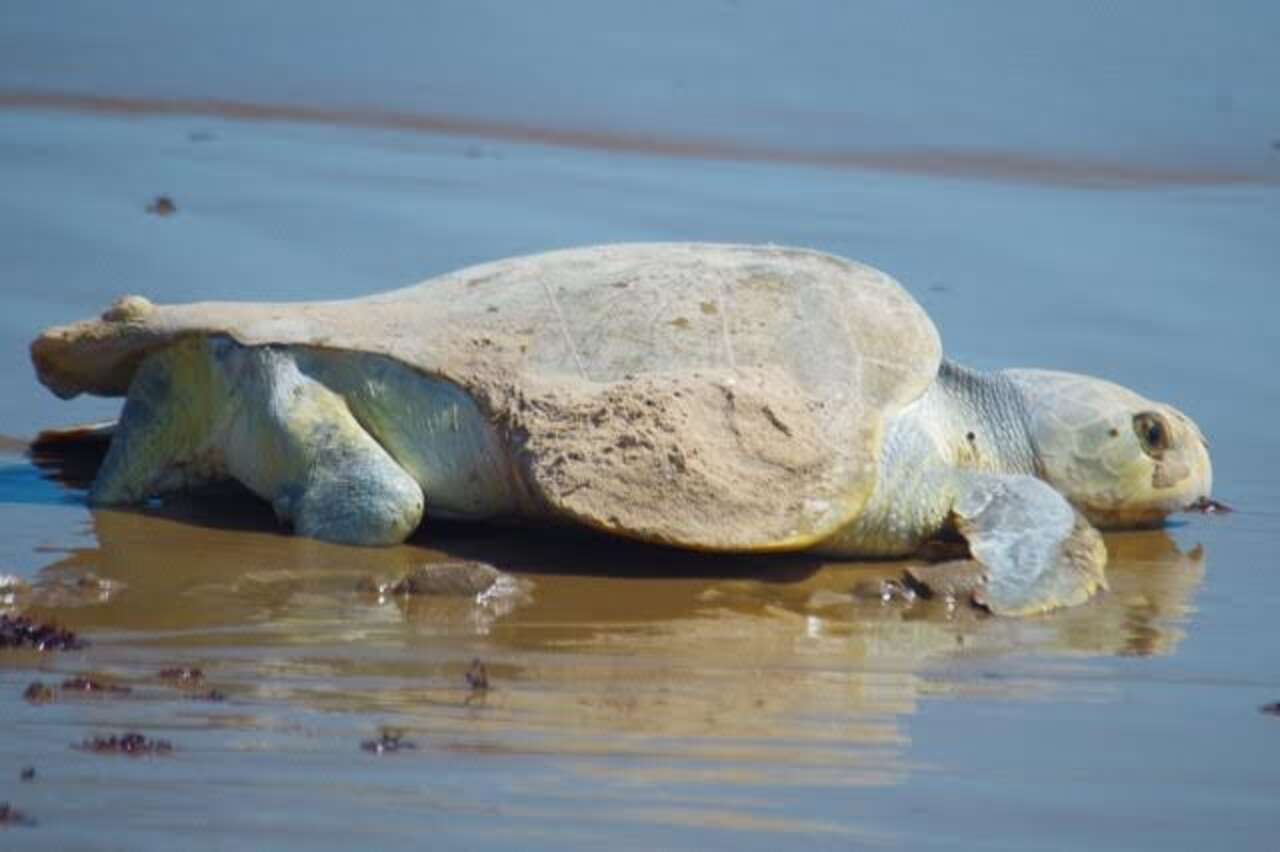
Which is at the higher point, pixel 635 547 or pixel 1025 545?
pixel 1025 545

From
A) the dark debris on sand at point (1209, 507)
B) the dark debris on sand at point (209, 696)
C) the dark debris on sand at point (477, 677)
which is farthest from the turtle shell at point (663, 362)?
the dark debris on sand at point (209, 696)

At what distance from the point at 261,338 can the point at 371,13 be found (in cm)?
1309

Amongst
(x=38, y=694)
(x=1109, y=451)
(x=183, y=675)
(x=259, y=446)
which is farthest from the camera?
(x=1109, y=451)

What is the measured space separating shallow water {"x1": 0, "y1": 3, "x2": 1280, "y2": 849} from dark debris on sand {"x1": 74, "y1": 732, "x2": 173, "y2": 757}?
44 mm

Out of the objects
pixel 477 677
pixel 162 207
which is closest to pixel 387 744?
pixel 477 677

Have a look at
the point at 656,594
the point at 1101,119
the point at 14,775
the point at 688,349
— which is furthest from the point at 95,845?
the point at 1101,119

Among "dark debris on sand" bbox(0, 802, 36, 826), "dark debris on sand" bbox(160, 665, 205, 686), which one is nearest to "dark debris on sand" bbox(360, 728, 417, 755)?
"dark debris on sand" bbox(160, 665, 205, 686)

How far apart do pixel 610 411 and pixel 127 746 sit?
2.36 m

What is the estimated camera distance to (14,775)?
426 centimetres

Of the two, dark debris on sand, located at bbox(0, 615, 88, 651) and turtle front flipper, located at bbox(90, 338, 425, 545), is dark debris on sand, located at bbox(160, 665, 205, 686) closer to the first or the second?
dark debris on sand, located at bbox(0, 615, 88, 651)

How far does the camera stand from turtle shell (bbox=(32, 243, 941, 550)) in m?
6.42

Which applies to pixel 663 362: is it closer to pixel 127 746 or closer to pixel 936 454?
pixel 936 454

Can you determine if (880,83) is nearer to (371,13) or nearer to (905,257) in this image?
(371,13)

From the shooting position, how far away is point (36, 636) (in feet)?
17.2
